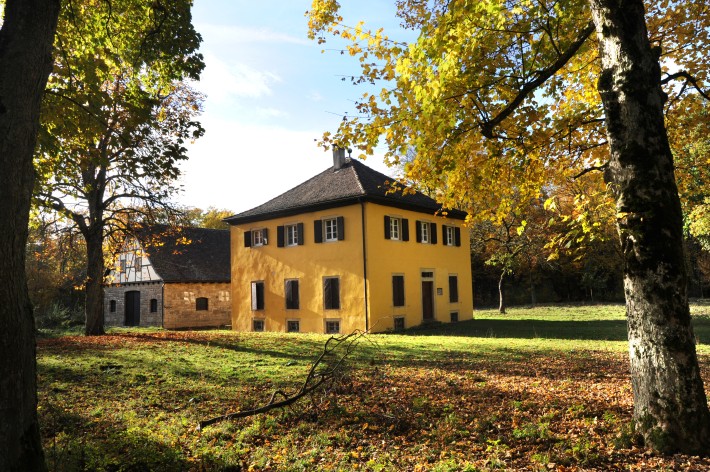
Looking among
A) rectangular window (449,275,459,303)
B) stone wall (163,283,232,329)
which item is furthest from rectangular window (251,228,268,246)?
rectangular window (449,275,459,303)

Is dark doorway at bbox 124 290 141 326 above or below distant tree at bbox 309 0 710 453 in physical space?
below

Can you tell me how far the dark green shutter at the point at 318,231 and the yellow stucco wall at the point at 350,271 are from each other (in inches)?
7.5

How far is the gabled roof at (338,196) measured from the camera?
70.1ft

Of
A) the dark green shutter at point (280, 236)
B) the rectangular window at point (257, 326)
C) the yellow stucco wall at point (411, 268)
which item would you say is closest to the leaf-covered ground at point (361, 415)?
the yellow stucco wall at point (411, 268)

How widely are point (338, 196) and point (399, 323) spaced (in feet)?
20.5

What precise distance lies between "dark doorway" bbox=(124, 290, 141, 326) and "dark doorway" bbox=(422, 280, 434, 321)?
19.2m

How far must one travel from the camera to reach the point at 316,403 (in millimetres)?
6664

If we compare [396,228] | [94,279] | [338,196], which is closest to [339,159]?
[338,196]

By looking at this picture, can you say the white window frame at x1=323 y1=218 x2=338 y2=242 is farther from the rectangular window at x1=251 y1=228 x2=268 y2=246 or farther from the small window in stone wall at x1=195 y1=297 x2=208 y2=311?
the small window in stone wall at x1=195 y1=297 x2=208 y2=311

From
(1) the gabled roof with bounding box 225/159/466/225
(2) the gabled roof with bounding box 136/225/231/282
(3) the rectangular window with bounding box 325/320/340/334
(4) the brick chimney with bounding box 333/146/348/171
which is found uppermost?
(4) the brick chimney with bounding box 333/146/348/171

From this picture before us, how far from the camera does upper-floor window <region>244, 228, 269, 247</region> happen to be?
24891mm

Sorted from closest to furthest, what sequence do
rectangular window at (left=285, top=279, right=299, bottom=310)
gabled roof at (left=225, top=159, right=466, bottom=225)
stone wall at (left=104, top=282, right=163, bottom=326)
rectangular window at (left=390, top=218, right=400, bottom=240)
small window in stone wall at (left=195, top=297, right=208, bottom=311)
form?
1. gabled roof at (left=225, top=159, right=466, bottom=225)
2. rectangular window at (left=390, top=218, right=400, bottom=240)
3. rectangular window at (left=285, top=279, right=299, bottom=310)
4. stone wall at (left=104, top=282, right=163, bottom=326)
5. small window in stone wall at (left=195, top=297, right=208, bottom=311)

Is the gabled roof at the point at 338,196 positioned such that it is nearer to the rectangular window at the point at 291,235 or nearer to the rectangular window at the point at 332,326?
the rectangular window at the point at 291,235

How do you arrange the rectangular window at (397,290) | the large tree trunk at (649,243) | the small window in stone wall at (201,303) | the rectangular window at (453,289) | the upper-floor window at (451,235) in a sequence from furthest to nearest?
1. the small window in stone wall at (201,303)
2. the upper-floor window at (451,235)
3. the rectangular window at (453,289)
4. the rectangular window at (397,290)
5. the large tree trunk at (649,243)
